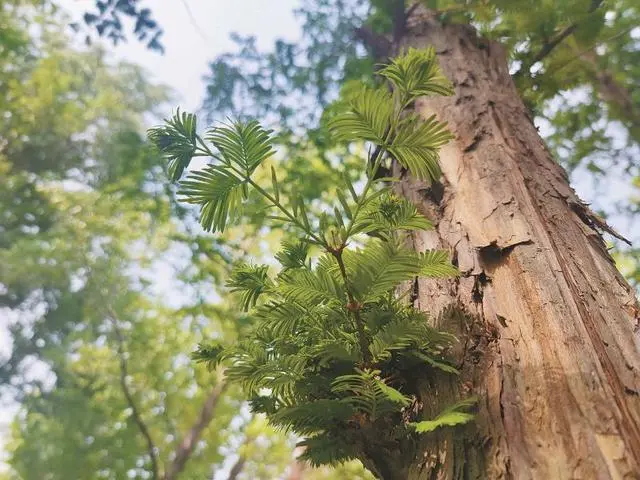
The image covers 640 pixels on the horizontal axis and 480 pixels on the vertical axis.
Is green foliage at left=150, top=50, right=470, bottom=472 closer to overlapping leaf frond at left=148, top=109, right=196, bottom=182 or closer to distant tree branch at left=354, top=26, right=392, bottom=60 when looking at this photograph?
overlapping leaf frond at left=148, top=109, right=196, bottom=182

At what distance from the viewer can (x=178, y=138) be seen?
899mm

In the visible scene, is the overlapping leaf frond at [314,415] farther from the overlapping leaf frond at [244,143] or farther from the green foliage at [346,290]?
the overlapping leaf frond at [244,143]

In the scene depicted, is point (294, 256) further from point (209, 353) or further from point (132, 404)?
point (132, 404)

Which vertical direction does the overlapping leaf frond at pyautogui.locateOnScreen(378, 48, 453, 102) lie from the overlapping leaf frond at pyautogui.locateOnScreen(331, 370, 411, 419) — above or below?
above

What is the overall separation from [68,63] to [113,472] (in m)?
12.8

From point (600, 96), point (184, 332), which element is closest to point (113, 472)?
point (184, 332)

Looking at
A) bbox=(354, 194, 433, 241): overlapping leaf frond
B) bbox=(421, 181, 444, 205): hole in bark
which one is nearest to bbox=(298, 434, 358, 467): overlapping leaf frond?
bbox=(354, 194, 433, 241): overlapping leaf frond

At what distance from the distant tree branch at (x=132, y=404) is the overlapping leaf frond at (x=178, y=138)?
5.94m

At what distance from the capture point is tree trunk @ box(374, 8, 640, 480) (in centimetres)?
84

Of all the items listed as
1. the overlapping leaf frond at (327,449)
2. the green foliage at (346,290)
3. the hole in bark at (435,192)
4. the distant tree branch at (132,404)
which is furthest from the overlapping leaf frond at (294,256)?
the distant tree branch at (132,404)

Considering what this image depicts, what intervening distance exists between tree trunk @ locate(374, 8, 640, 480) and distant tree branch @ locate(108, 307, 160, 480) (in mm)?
5586

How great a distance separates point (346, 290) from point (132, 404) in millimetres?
6523

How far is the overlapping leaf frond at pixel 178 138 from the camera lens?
90 cm

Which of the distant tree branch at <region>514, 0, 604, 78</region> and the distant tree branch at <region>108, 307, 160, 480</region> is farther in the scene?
the distant tree branch at <region>108, 307, 160, 480</region>
